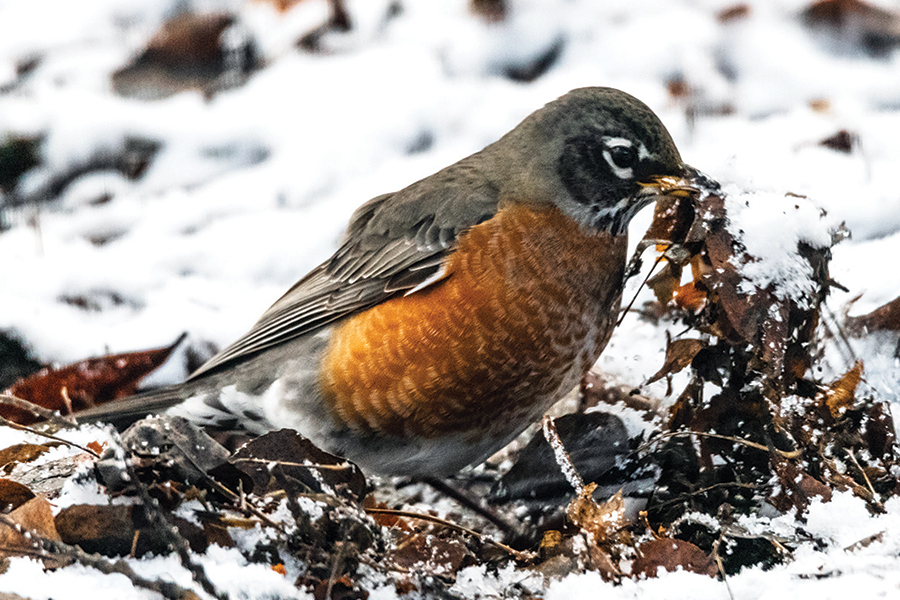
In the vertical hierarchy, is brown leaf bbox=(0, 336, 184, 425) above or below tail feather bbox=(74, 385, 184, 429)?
above

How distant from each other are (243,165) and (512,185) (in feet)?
7.66

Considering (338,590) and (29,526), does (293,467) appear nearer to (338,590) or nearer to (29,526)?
(338,590)

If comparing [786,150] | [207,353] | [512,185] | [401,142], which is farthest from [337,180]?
[786,150]

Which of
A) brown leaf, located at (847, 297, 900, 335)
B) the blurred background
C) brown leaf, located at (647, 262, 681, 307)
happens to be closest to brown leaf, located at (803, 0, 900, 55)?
the blurred background

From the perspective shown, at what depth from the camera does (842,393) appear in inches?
95.3

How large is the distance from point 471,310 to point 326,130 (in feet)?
8.38

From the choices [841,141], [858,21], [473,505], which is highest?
[858,21]

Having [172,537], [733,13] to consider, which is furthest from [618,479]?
[733,13]

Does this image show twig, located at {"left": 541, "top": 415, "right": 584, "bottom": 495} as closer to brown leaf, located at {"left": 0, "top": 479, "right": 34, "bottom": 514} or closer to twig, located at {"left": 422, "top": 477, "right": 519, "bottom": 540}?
twig, located at {"left": 422, "top": 477, "right": 519, "bottom": 540}

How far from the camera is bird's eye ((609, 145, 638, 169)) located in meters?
2.84

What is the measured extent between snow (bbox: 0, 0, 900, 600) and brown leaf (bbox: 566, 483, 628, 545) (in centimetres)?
87

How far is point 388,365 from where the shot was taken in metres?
2.76

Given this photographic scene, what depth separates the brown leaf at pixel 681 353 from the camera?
2.49 meters

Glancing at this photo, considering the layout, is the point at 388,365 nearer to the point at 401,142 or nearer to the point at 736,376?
the point at 736,376
